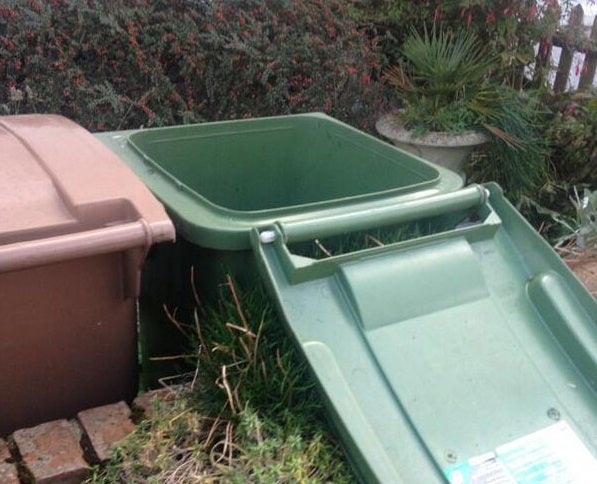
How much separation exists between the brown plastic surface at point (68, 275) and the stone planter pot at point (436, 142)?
2.43 metres

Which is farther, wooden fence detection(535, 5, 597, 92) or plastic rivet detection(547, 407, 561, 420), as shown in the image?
wooden fence detection(535, 5, 597, 92)

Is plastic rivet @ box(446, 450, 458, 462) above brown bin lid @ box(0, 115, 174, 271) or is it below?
below

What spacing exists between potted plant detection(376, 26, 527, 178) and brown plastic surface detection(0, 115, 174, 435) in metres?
2.47

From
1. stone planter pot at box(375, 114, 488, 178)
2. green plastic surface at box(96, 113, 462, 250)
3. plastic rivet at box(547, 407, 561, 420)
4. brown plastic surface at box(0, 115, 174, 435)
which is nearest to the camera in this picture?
brown plastic surface at box(0, 115, 174, 435)

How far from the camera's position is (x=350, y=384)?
1.68 metres

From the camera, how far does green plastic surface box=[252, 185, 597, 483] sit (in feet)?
5.43

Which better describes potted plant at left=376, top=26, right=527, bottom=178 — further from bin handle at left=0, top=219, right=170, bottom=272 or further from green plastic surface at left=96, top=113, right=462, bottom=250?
bin handle at left=0, top=219, right=170, bottom=272

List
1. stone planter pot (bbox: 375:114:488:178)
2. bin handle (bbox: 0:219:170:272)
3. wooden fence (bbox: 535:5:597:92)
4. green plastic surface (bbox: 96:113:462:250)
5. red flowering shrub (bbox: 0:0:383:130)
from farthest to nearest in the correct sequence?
wooden fence (bbox: 535:5:597:92) → stone planter pot (bbox: 375:114:488:178) → red flowering shrub (bbox: 0:0:383:130) → green plastic surface (bbox: 96:113:462:250) → bin handle (bbox: 0:219:170:272)

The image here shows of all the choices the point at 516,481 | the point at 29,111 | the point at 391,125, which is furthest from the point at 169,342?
the point at 391,125

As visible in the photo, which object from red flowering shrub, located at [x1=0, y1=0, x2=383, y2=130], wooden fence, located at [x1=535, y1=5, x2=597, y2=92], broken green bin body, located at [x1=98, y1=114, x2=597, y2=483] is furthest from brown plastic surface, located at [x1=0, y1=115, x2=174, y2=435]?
wooden fence, located at [x1=535, y1=5, x2=597, y2=92]

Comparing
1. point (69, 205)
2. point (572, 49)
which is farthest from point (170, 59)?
point (572, 49)

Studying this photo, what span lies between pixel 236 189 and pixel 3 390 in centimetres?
111

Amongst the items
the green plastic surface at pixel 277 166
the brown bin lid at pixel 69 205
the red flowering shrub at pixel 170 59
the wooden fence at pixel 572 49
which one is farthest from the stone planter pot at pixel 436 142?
the brown bin lid at pixel 69 205

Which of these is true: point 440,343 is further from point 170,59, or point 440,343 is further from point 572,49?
point 572,49
